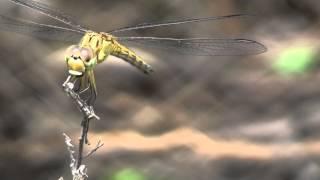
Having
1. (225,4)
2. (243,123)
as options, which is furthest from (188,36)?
(243,123)

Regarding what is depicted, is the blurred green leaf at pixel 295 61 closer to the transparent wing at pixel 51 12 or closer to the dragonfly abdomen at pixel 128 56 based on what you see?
the dragonfly abdomen at pixel 128 56

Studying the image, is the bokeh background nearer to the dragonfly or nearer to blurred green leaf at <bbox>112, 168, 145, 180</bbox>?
blurred green leaf at <bbox>112, 168, 145, 180</bbox>

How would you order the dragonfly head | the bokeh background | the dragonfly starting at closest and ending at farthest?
the dragonfly head → the dragonfly → the bokeh background

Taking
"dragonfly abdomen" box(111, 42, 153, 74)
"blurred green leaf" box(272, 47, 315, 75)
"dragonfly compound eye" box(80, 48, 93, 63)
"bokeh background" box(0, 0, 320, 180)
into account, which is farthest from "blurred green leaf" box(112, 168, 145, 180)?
"dragonfly compound eye" box(80, 48, 93, 63)

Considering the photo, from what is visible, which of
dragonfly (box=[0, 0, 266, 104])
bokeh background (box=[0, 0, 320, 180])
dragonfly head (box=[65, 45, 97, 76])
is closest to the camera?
dragonfly head (box=[65, 45, 97, 76])

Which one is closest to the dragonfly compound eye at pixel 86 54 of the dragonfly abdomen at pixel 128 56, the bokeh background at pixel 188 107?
the dragonfly abdomen at pixel 128 56

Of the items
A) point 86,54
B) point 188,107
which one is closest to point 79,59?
point 86,54
